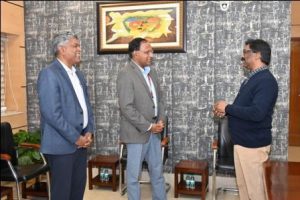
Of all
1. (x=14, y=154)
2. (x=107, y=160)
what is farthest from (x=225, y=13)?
(x=14, y=154)

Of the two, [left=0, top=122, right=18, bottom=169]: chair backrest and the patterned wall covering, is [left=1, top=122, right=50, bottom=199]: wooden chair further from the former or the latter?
the patterned wall covering

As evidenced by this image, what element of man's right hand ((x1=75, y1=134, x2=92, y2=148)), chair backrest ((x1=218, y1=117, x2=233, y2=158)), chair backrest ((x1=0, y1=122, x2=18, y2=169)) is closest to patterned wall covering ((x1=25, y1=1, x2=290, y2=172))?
chair backrest ((x1=218, y1=117, x2=233, y2=158))

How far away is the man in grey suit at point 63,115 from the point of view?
79.8 inches

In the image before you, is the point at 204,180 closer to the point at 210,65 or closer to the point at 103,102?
the point at 210,65

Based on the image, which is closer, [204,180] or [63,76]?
[63,76]

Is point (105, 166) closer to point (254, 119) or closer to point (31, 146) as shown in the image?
point (31, 146)

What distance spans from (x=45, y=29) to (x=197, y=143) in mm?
2210

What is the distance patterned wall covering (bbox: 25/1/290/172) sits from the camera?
335 cm

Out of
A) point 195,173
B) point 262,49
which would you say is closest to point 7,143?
point 195,173

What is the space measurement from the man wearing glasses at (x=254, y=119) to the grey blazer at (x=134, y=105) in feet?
1.89

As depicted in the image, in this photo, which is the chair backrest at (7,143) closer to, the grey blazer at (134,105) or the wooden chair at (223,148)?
the grey blazer at (134,105)

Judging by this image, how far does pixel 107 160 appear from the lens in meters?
3.42

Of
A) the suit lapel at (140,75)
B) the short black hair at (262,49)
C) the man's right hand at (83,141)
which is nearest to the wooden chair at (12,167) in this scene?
the man's right hand at (83,141)

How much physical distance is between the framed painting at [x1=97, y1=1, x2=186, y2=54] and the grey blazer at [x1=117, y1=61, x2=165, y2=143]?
1.14m
